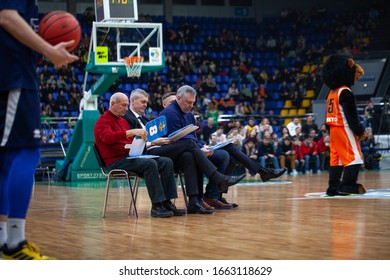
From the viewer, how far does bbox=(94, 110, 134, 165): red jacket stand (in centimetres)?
700

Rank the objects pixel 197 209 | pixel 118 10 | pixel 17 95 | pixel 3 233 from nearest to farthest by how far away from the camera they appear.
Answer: pixel 17 95, pixel 3 233, pixel 197 209, pixel 118 10

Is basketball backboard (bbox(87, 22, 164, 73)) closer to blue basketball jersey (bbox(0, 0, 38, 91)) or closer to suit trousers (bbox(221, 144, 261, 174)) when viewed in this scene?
suit trousers (bbox(221, 144, 261, 174))

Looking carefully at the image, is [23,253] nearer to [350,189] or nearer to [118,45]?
[350,189]

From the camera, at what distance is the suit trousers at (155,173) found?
6.81 meters

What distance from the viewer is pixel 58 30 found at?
4.31m

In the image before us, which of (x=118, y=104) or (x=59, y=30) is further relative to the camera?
(x=118, y=104)

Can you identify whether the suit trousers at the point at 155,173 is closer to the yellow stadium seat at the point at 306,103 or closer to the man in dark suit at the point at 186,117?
the man in dark suit at the point at 186,117

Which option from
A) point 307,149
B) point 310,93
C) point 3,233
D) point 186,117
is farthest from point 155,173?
point 310,93

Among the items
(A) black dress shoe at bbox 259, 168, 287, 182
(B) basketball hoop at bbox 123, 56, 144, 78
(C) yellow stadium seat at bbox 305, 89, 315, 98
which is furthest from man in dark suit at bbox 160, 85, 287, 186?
(C) yellow stadium seat at bbox 305, 89, 315, 98

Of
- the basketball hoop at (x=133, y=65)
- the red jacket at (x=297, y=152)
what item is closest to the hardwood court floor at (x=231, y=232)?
the basketball hoop at (x=133, y=65)

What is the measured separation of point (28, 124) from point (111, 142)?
2.86 metres

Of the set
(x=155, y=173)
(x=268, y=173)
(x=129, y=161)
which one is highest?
(x=129, y=161)

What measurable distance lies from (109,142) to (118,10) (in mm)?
8852

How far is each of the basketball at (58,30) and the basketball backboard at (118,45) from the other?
11.0 metres
